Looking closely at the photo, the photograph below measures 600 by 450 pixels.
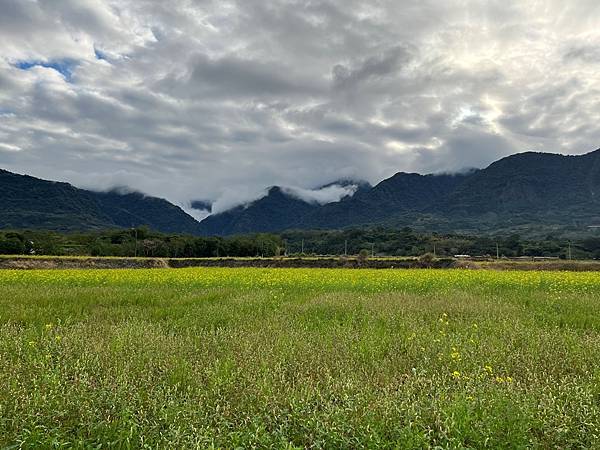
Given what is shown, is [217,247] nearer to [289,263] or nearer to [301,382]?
[289,263]

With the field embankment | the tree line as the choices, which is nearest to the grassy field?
the field embankment

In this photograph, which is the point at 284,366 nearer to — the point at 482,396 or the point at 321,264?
the point at 482,396

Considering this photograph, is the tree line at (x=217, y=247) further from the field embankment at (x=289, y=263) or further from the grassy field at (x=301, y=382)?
the grassy field at (x=301, y=382)

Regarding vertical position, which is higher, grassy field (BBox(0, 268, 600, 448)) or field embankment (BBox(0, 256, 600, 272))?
grassy field (BBox(0, 268, 600, 448))

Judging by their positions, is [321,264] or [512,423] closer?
[512,423]

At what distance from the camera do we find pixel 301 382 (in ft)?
18.3

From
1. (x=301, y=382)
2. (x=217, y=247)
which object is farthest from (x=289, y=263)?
(x=301, y=382)

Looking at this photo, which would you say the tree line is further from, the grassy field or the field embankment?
the grassy field

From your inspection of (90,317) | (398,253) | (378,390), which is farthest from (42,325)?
(398,253)

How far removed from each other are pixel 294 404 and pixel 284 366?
1.51 m

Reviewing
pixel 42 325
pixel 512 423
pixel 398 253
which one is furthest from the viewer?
pixel 398 253

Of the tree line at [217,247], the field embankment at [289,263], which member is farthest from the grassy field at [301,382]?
the tree line at [217,247]

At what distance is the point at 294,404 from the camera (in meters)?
4.88

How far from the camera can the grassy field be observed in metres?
4.30
